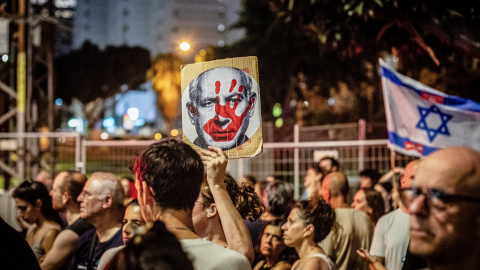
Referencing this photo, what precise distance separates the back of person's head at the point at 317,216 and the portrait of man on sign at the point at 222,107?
148 cm

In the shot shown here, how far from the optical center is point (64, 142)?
466 inches

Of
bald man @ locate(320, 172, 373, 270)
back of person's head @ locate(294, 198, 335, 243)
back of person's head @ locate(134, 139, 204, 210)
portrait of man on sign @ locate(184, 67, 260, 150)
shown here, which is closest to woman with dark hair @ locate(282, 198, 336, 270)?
back of person's head @ locate(294, 198, 335, 243)

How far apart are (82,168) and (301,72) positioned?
13.6 metres

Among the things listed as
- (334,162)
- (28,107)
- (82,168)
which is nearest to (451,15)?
(334,162)

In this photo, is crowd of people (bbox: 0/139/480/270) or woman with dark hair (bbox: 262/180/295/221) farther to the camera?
woman with dark hair (bbox: 262/180/295/221)

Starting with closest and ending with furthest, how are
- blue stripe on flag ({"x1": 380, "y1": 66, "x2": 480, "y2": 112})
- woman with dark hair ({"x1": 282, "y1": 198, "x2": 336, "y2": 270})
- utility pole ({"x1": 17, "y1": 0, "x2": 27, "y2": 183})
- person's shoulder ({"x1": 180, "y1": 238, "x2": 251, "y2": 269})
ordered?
1. person's shoulder ({"x1": 180, "y1": 238, "x2": 251, "y2": 269})
2. woman with dark hair ({"x1": 282, "y1": 198, "x2": 336, "y2": 270})
3. blue stripe on flag ({"x1": 380, "y1": 66, "x2": 480, "y2": 112})
4. utility pole ({"x1": 17, "y1": 0, "x2": 27, "y2": 183})

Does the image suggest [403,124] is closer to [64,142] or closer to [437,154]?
[437,154]

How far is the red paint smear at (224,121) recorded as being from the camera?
3412 mm

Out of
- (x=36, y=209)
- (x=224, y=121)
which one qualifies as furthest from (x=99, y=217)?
(x=224, y=121)

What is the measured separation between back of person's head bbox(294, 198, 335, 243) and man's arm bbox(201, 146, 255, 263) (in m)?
1.62

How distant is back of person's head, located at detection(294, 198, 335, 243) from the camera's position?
4645 mm

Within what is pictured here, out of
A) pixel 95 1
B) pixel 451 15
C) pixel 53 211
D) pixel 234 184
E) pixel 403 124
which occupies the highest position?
pixel 95 1

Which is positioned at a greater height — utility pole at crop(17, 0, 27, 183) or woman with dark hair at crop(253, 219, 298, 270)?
utility pole at crop(17, 0, 27, 183)

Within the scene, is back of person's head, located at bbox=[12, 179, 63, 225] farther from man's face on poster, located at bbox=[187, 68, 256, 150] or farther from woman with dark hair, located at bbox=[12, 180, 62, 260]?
man's face on poster, located at bbox=[187, 68, 256, 150]
